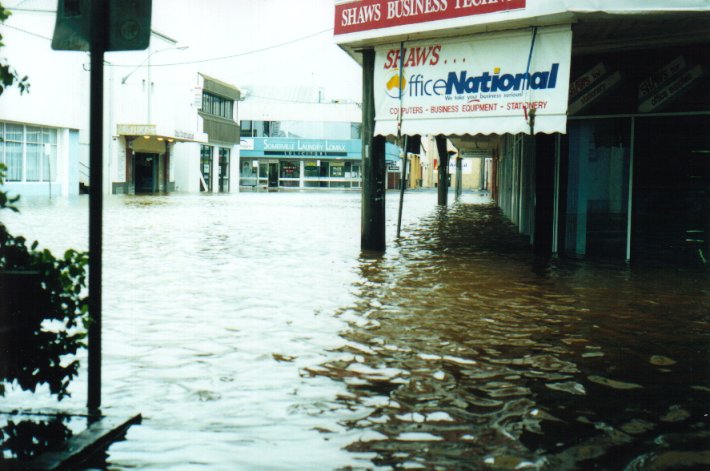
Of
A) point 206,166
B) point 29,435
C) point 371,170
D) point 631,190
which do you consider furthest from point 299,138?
point 29,435

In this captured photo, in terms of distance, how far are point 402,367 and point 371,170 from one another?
25.9ft

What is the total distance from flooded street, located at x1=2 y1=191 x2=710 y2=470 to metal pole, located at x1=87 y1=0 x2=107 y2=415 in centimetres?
43

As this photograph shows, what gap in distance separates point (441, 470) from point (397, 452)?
28cm

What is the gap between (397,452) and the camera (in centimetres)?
355

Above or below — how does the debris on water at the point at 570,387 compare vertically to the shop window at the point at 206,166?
below

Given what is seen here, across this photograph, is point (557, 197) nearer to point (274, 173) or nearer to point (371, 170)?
point (371, 170)

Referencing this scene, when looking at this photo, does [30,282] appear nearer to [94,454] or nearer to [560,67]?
[94,454]

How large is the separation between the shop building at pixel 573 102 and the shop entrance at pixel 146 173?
1572 inches

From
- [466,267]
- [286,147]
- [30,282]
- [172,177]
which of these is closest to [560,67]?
[466,267]

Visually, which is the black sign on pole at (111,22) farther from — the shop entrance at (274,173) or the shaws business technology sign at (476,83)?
the shop entrance at (274,173)

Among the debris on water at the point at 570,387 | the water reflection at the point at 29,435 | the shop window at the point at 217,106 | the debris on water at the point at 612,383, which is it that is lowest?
the debris on water at the point at 570,387

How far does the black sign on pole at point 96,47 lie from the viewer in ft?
12.7

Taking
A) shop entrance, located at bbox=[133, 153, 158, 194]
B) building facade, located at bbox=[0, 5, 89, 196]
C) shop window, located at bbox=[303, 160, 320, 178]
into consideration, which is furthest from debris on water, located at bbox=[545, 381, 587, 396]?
shop window, located at bbox=[303, 160, 320, 178]

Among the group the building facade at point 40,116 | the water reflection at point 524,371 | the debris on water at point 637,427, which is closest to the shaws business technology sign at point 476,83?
the water reflection at point 524,371
